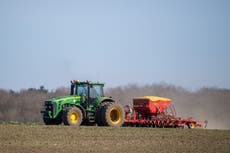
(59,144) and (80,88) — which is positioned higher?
(80,88)

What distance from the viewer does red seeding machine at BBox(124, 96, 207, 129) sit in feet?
96.7

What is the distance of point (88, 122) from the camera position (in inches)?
1107

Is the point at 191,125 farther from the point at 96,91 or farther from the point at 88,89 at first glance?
the point at 88,89

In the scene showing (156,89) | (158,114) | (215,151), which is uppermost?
(156,89)

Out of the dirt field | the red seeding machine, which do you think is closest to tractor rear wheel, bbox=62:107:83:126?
the dirt field

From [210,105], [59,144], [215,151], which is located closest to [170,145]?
[215,151]

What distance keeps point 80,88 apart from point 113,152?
11561 mm

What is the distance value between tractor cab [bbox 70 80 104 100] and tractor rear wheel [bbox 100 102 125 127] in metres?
1.03

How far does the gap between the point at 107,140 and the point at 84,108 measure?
24.9ft

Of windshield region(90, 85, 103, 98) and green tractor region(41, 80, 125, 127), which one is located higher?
windshield region(90, 85, 103, 98)

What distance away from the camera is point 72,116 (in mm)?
27203

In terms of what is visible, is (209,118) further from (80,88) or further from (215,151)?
(215,151)

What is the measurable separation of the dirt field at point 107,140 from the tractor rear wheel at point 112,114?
2.75 meters

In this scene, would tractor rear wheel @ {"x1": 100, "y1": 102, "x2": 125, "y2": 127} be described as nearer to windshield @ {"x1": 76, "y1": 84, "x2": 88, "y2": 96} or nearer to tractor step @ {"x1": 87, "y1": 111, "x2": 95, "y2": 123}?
tractor step @ {"x1": 87, "y1": 111, "x2": 95, "y2": 123}
